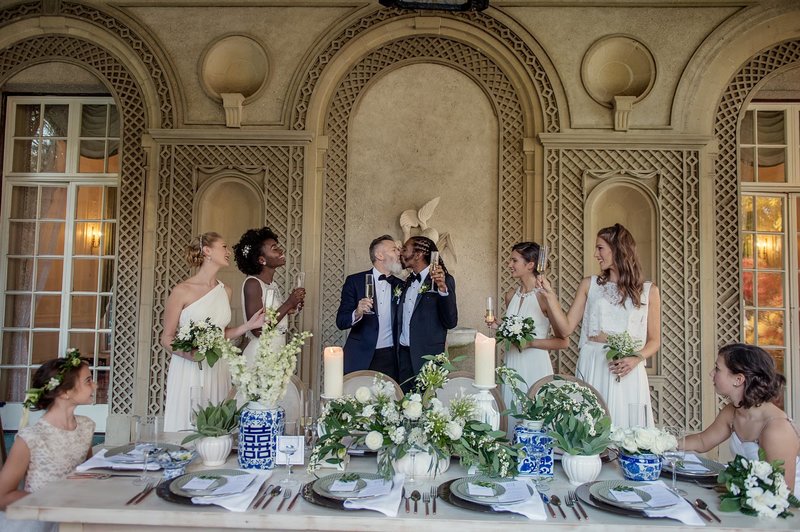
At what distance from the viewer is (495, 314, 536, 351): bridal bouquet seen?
3.94 meters

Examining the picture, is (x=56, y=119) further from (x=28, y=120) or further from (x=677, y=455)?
(x=677, y=455)

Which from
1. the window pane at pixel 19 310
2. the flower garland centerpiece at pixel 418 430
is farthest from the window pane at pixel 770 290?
the window pane at pixel 19 310

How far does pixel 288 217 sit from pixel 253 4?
197 cm

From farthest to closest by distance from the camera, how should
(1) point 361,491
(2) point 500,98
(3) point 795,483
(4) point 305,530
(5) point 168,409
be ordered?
(2) point 500,98 → (5) point 168,409 → (3) point 795,483 → (1) point 361,491 → (4) point 305,530

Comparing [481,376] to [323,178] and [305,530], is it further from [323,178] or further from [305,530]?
[323,178]

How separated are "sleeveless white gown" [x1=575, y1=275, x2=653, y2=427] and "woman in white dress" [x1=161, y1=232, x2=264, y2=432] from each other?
2113 millimetres

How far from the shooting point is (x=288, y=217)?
18.4 ft

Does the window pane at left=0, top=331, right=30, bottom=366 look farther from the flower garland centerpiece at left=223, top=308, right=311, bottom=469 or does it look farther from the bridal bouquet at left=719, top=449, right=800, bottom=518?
the bridal bouquet at left=719, top=449, right=800, bottom=518

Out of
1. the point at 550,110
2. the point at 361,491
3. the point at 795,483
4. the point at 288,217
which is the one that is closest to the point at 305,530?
the point at 361,491

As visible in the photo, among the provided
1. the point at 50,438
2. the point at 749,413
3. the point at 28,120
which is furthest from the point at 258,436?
the point at 28,120

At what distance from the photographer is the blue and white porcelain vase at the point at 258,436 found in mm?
2385

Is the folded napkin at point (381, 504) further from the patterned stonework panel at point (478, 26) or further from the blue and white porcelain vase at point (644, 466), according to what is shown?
the patterned stonework panel at point (478, 26)

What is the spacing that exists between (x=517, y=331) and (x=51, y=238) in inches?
190

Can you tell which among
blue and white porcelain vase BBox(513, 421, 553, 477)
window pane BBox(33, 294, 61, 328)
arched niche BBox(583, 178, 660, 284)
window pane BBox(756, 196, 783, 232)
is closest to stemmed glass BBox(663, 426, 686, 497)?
blue and white porcelain vase BBox(513, 421, 553, 477)
